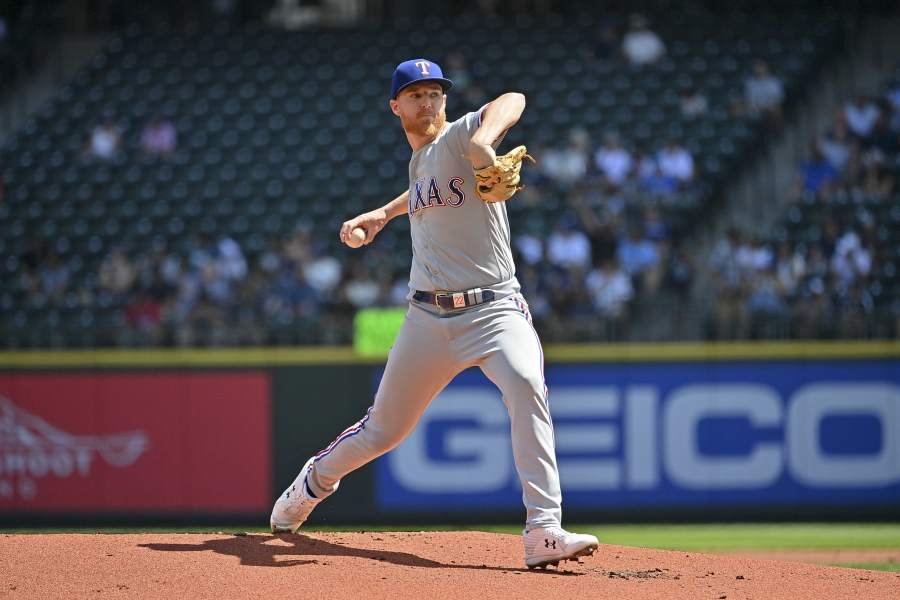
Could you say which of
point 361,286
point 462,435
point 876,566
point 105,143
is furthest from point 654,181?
point 105,143

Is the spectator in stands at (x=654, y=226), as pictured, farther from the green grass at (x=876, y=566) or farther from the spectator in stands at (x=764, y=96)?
the green grass at (x=876, y=566)

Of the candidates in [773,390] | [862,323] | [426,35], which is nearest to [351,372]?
[773,390]

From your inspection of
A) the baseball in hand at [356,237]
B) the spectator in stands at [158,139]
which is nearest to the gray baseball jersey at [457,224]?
the baseball in hand at [356,237]

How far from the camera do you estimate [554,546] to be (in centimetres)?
507

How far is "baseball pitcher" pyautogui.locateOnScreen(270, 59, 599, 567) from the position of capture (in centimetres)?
512

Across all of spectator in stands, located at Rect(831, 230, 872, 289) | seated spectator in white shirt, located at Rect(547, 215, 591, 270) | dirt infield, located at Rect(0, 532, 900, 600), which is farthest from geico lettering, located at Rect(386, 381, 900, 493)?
dirt infield, located at Rect(0, 532, 900, 600)

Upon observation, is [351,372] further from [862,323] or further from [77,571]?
Answer: [77,571]

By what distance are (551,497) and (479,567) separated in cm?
53

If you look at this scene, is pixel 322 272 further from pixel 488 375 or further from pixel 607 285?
pixel 488 375

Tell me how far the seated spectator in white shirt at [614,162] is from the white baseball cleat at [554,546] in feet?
30.1

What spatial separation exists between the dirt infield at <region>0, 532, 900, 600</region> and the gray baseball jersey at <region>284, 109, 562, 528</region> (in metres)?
0.42

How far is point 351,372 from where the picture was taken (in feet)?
37.8

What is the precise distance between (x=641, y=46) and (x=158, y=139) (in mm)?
6288

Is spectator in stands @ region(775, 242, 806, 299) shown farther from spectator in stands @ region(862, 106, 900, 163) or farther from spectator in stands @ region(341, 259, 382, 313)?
spectator in stands @ region(341, 259, 382, 313)
